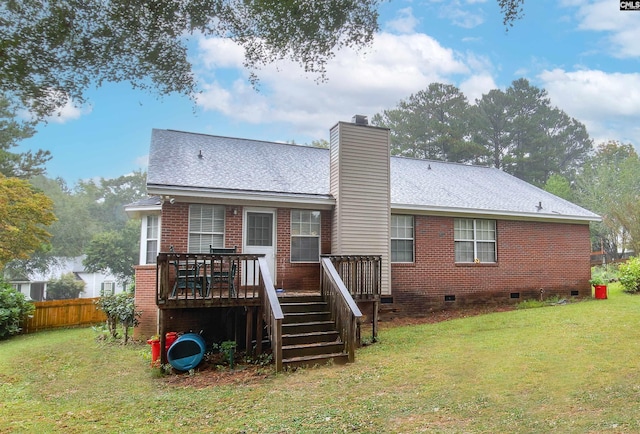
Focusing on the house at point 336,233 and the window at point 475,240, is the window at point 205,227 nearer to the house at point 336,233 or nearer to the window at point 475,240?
the house at point 336,233

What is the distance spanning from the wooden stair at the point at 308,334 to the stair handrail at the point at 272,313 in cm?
20

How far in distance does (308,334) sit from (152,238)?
16.9 feet

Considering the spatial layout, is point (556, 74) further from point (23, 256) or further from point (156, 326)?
point (23, 256)

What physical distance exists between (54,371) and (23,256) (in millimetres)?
13245

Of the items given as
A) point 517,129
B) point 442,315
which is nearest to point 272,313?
point 442,315

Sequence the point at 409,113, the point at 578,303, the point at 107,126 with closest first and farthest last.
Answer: the point at 107,126, the point at 578,303, the point at 409,113

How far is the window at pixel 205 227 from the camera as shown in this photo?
1041cm

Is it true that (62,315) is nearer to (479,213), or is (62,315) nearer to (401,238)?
(401,238)

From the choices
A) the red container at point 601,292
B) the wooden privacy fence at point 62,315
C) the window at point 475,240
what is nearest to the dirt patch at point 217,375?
the window at point 475,240

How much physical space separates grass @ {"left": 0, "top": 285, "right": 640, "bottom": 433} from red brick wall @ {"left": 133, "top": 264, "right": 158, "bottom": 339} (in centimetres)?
149

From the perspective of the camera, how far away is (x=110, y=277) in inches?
1560

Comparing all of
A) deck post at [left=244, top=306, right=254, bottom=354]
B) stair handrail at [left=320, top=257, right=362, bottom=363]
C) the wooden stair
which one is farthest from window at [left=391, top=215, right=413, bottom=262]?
deck post at [left=244, top=306, right=254, bottom=354]

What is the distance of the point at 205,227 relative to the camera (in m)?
10.5

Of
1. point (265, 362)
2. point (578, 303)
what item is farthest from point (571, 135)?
point (265, 362)
